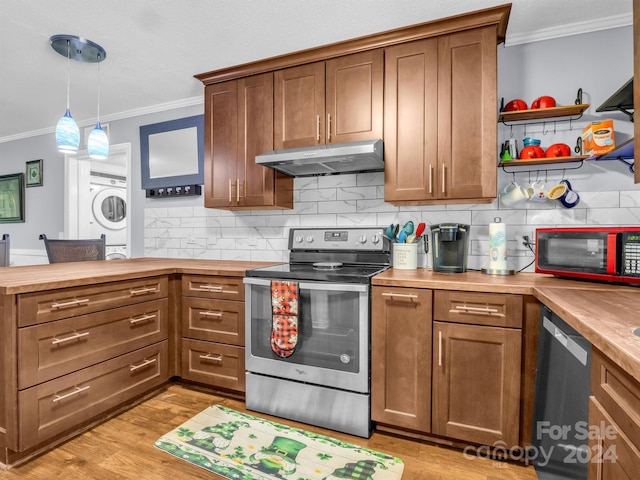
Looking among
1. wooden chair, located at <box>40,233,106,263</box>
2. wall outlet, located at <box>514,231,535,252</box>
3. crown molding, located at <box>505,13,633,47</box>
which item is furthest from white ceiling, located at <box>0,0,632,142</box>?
wooden chair, located at <box>40,233,106,263</box>

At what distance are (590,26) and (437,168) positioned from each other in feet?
3.99

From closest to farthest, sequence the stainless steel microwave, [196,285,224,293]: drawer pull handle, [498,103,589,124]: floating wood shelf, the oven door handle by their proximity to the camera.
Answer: the stainless steel microwave, the oven door handle, [498,103,589,124]: floating wood shelf, [196,285,224,293]: drawer pull handle

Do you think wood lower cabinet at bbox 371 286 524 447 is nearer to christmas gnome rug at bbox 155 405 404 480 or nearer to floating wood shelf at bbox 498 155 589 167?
christmas gnome rug at bbox 155 405 404 480

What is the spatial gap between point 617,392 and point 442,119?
1.57 metres

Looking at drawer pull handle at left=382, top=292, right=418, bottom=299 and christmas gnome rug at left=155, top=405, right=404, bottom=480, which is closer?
christmas gnome rug at left=155, top=405, right=404, bottom=480

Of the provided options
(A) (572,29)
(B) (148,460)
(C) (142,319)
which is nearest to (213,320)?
(C) (142,319)

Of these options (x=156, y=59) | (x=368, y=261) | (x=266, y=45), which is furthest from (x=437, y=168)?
(x=156, y=59)

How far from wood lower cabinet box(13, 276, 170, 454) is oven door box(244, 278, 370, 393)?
28.7 inches

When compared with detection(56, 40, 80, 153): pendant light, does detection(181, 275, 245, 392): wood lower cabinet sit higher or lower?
lower

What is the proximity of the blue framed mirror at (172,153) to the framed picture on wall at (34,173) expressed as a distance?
63.7 inches

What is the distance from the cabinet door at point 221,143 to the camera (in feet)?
8.39

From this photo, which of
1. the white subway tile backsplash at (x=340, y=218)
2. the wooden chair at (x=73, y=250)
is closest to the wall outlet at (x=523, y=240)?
the white subway tile backsplash at (x=340, y=218)

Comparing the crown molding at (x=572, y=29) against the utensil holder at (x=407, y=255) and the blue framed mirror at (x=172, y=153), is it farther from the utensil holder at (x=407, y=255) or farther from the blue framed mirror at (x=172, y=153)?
the blue framed mirror at (x=172, y=153)

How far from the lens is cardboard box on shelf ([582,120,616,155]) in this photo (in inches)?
72.3
